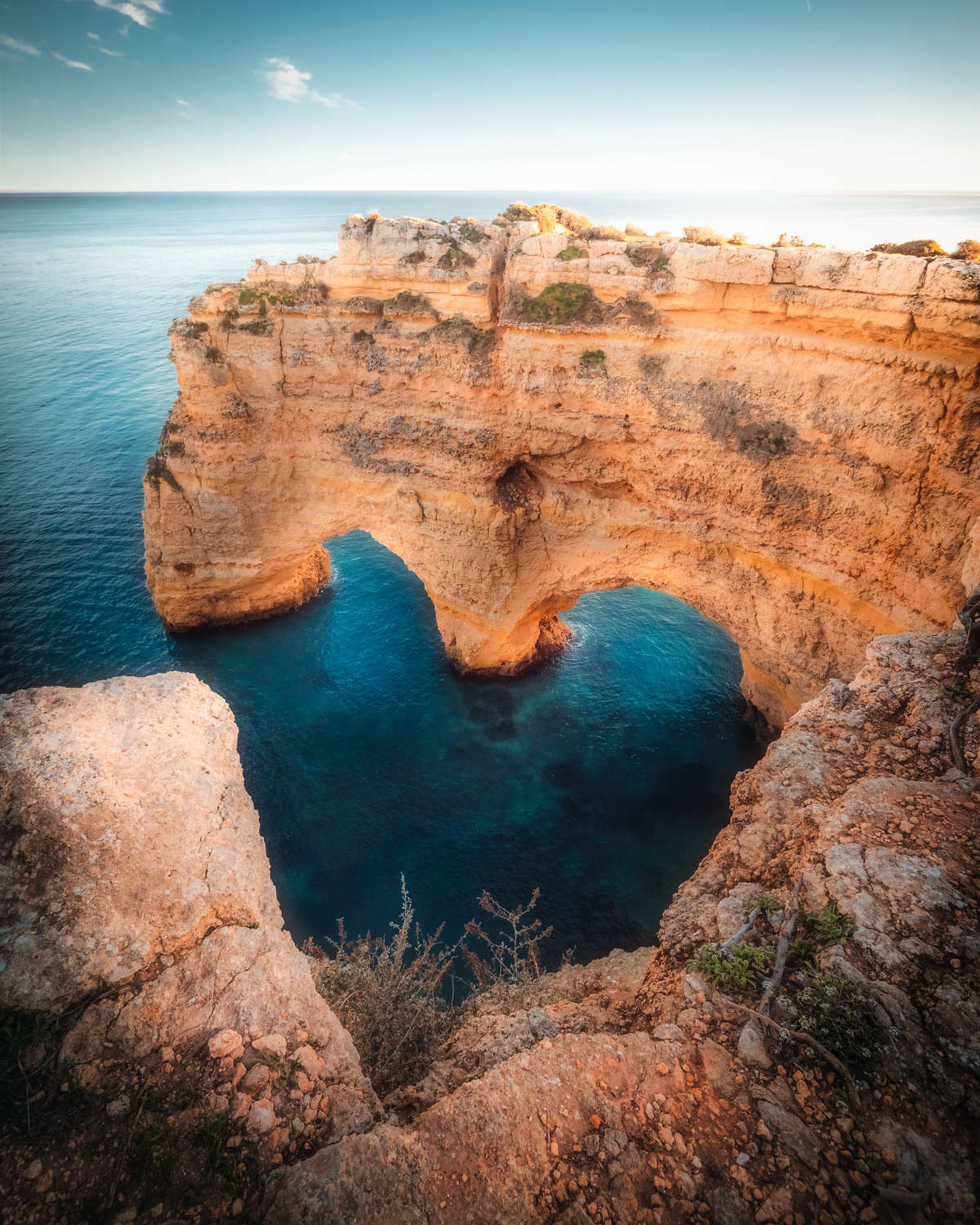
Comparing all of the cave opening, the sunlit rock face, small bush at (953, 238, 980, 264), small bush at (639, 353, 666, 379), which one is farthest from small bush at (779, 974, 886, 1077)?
small bush at (639, 353, 666, 379)

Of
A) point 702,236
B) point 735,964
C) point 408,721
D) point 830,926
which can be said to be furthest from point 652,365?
point 735,964

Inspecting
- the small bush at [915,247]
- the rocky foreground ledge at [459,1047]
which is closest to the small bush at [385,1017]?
the rocky foreground ledge at [459,1047]

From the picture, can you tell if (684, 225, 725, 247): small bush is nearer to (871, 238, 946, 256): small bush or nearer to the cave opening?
(871, 238, 946, 256): small bush

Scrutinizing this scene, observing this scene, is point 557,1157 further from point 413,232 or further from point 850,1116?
point 413,232

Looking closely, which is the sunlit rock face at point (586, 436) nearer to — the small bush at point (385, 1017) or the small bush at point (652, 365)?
the small bush at point (652, 365)

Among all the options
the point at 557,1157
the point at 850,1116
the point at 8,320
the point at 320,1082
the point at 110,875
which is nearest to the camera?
the point at 850,1116

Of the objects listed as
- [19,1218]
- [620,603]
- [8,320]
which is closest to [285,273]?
[620,603]

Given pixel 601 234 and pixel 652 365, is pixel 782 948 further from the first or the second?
pixel 601 234
